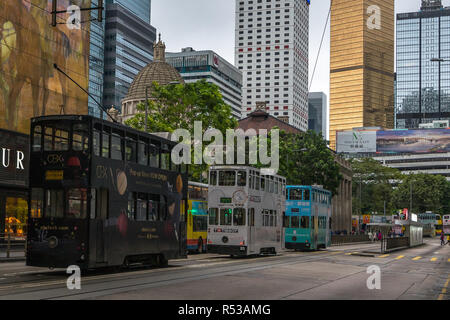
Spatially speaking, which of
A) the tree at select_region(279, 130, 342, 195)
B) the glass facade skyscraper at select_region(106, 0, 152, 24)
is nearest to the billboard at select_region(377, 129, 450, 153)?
the glass facade skyscraper at select_region(106, 0, 152, 24)

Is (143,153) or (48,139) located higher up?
(48,139)

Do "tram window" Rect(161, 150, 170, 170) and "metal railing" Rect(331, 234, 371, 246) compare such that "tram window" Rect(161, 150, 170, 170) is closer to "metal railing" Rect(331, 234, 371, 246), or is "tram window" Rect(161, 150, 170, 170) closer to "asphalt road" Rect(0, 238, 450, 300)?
"asphalt road" Rect(0, 238, 450, 300)

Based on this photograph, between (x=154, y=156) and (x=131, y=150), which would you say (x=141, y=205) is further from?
(x=131, y=150)

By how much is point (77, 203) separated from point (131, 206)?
294 cm

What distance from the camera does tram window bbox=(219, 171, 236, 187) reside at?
104 ft

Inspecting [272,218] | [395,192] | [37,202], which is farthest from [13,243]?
[395,192]

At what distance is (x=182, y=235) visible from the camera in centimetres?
2611

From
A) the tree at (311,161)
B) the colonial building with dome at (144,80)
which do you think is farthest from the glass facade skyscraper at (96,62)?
the tree at (311,161)

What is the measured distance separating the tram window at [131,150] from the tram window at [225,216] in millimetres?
10997

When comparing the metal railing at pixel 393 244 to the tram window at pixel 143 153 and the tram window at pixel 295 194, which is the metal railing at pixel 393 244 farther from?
the tram window at pixel 143 153

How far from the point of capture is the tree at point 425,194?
426 feet

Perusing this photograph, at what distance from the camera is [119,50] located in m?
160

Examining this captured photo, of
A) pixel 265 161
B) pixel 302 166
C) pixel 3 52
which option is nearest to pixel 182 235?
pixel 3 52
